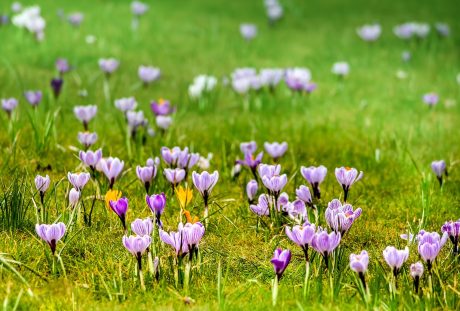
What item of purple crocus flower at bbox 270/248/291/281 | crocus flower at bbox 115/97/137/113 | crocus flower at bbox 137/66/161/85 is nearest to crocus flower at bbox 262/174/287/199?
purple crocus flower at bbox 270/248/291/281

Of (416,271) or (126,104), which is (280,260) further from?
(126,104)

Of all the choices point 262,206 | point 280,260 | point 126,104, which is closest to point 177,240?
point 280,260

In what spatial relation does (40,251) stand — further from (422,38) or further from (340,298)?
(422,38)

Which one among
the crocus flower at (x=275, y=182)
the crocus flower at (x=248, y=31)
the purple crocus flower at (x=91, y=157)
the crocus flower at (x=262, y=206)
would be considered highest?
the crocus flower at (x=248, y=31)

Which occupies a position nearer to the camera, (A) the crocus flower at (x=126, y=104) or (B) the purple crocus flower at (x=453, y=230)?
(B) the purple crocus flower at (x=453, y=230)

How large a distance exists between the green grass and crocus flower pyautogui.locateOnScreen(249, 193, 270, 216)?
0.11 m

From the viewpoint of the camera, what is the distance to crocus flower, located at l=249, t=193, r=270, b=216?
3.64 m

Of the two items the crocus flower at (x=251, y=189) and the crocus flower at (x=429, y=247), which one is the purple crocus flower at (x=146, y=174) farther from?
the crocus flower at (x=429, y=247)

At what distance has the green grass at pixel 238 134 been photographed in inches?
123

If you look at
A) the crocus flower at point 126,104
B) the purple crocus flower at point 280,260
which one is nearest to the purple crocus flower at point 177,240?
the purple crocus flower at point 280,260

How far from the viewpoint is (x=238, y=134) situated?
5.57 meters

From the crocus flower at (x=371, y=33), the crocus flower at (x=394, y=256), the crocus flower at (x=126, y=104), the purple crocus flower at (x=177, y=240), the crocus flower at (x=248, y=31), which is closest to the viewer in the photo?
the crocus flower at (x=394, y=256)

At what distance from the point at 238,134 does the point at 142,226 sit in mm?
2586

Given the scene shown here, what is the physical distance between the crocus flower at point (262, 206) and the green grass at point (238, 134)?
4.4 inches
